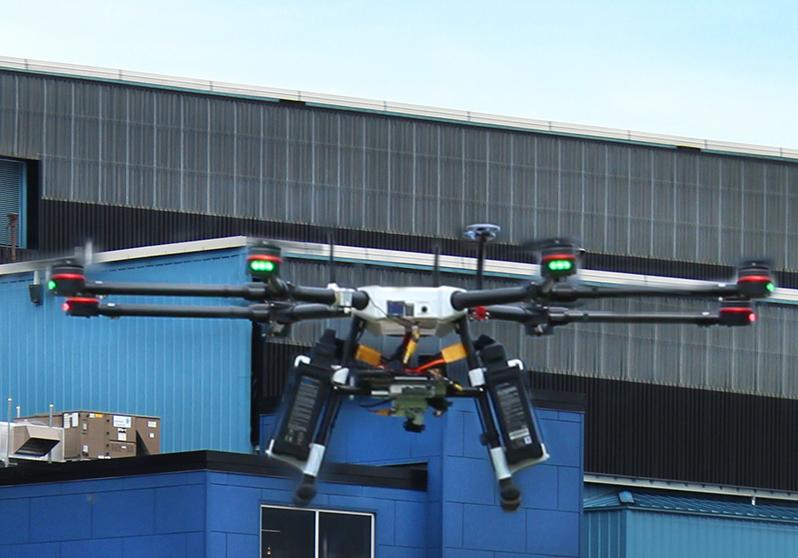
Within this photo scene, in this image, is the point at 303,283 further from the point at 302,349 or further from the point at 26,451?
the point at 26,451

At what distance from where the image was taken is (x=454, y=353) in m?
29.7

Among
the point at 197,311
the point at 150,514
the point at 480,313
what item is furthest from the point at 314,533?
the point at 197,311

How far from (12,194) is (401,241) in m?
12.6

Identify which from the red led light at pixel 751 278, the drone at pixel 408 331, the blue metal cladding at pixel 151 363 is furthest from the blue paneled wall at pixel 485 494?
the red led light at pixel 751 278

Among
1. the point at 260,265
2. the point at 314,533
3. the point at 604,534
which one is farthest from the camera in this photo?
the point at 604,534

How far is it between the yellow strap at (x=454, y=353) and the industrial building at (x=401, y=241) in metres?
26.2

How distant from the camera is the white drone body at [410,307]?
29.2 meters

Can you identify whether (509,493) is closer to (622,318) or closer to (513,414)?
(513,414)

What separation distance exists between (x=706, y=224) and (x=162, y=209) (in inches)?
765

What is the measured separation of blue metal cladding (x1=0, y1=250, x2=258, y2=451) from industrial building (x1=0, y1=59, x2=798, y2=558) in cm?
6

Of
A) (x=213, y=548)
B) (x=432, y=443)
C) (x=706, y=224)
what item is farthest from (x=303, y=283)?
(x=706, y=224)

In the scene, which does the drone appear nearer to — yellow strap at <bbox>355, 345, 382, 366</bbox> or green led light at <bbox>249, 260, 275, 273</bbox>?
yellow strap at <bbox>355, 345, 382, 366</bbox>

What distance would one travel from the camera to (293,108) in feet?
252

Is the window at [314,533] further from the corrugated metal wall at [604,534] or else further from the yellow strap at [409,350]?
the yellow strap at [409,350]
